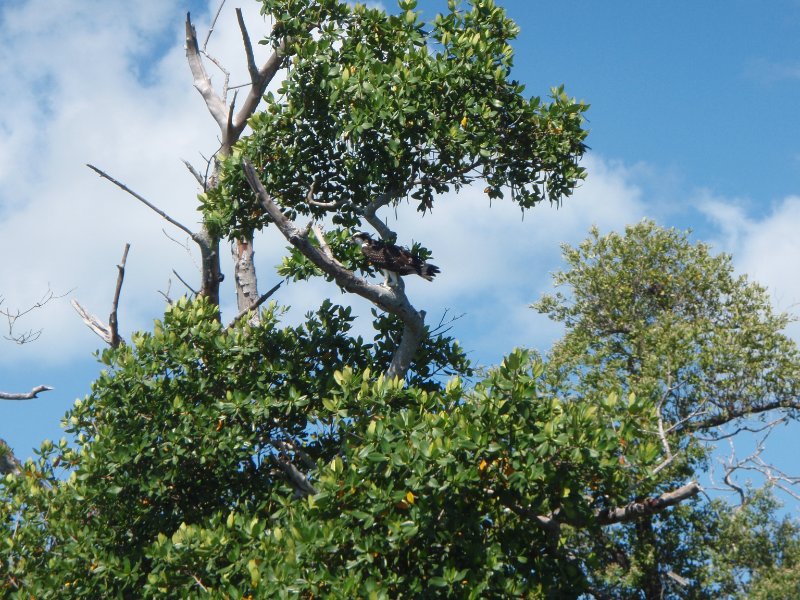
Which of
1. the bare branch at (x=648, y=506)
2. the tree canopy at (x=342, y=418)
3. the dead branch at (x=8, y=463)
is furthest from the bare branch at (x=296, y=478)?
the dead branch at (x=8, y=463)

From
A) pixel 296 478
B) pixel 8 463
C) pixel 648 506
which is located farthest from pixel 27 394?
pixel 648 506

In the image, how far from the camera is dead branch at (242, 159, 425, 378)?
8.91 metres

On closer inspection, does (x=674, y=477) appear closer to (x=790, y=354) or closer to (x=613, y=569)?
(x=613, y=569)

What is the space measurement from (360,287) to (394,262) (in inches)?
20.6

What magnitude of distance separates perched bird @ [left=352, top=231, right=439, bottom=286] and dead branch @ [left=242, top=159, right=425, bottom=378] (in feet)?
0.65

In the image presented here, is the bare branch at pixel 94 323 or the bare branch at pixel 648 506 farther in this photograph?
the bare branch at pixel 94 323

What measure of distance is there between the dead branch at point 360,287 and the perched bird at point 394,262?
199 millimetres

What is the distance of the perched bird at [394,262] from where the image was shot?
31.6 feet

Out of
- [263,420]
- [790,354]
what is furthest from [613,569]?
[263,420]

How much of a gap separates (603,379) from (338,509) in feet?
34.2

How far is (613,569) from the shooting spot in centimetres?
1541

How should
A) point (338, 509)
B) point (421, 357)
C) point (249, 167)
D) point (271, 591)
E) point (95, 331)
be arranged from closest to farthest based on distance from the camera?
point (271, 591), point (338, 509), point (249, 167), point (421, 357), point (95, 331)

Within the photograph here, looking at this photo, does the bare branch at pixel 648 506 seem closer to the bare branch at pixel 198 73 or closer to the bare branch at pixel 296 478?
the bare branch at pixel 296 478

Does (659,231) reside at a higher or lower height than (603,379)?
higher
